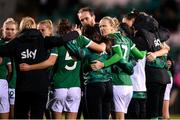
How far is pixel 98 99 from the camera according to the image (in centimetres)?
1052

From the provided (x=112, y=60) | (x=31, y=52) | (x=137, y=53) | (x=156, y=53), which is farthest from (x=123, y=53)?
(x=31, y=52)

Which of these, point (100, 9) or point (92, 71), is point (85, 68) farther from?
point (100, 9)

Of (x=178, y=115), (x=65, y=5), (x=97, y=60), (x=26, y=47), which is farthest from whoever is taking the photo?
(x=65, y=5)

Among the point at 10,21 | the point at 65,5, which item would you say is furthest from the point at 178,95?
the point at 10,21

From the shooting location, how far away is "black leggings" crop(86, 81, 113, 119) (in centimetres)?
1053

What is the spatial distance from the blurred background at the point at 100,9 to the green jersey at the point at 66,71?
33.6 ft

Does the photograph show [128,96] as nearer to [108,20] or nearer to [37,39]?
[108,20]

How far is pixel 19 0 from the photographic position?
23.7 meters

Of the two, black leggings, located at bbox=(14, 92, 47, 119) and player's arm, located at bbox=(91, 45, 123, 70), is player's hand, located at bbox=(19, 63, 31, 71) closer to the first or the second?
black leggings, located at bbox=(14, 92, 47, 119)

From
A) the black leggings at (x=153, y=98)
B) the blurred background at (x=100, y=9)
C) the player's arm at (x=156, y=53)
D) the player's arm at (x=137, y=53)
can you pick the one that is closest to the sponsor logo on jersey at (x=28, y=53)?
the player's arm at (x=137, y=53)

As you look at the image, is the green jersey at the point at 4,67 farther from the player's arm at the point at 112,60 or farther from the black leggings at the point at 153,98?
the black leggings at the point at 153,98

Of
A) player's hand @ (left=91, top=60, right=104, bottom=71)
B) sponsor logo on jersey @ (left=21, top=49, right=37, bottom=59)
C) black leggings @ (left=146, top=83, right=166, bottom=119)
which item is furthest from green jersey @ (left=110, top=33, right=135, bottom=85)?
sponsor logo on jersey @ (left=21, top=49, right=37, bottom=59)

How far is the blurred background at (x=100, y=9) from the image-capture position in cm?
2178

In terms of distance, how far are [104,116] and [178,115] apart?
8.75 meters
